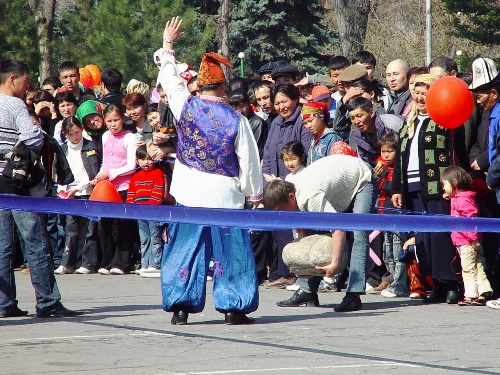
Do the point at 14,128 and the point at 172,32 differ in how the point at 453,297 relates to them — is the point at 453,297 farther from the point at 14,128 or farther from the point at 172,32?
the point at 14,128

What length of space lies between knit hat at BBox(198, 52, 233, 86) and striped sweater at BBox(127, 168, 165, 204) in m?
4.46

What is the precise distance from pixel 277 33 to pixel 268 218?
36.3 metres

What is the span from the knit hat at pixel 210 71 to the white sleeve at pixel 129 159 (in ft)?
15.2

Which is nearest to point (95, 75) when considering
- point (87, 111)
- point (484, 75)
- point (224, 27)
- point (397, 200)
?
point (87, 111)

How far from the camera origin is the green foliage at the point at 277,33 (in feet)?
138

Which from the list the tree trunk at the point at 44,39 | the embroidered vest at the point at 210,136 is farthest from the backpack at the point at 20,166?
the tree trunk at the point at 44,39

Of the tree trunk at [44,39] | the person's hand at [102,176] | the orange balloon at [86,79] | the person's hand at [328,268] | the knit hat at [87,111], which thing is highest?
the tree trunk at [44,39]

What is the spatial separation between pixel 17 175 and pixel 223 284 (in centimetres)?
181

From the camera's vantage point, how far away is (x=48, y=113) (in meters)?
14.7

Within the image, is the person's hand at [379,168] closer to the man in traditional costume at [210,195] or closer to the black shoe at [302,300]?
the black shoe at [302,300]

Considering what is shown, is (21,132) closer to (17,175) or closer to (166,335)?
(17,175)

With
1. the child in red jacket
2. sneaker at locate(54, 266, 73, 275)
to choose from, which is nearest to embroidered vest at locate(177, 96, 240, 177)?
the child in red jacket

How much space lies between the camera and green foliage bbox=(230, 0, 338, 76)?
1661 inches

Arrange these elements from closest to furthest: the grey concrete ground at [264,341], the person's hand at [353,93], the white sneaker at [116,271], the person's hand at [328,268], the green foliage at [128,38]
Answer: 1. the grey concrete ground at [264,341]
2. the person's hand at [328,268]
3. the person's hand at [353,93]
4. the white sneaker at [116,271]
5. the green foliage at [128,38]
